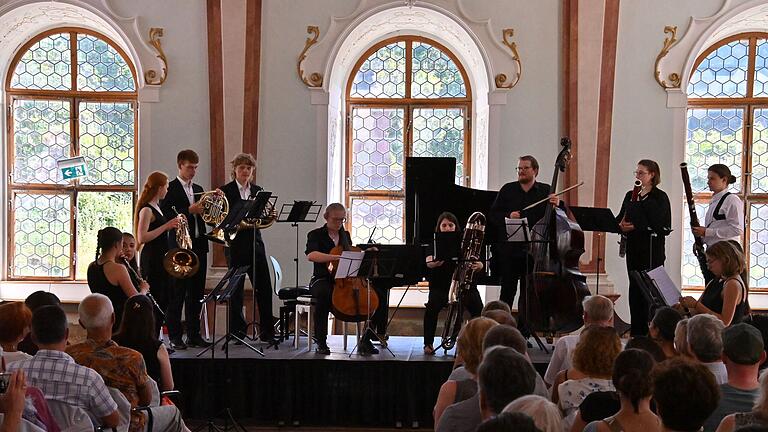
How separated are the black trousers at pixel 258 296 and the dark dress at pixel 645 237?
9.45ft

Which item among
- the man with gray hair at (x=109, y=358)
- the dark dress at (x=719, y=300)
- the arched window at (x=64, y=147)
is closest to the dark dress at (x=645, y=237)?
the dark dress at (x=719, y=300)

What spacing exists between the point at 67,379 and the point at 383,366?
10.5 feet

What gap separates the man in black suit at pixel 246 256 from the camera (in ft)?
22.2

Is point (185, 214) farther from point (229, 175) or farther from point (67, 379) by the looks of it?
point (67, 379)

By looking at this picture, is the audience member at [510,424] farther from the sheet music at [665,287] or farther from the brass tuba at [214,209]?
the brass tuba at [214,209]

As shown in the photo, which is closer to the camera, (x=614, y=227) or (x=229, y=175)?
(x=614, y=227)

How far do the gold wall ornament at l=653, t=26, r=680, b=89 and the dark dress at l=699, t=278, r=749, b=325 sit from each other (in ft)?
11.5

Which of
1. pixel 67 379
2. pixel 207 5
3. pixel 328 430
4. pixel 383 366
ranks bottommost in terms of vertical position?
pixel 328 430

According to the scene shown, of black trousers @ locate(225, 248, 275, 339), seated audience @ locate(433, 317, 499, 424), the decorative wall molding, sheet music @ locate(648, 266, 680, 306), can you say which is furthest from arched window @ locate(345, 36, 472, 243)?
seated audience @ locate(433, 317, 499, 424)

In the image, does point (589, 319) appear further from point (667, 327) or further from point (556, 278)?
point (556, 278)

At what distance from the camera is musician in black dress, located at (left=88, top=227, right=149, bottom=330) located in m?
5.43

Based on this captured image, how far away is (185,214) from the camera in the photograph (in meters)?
6.70

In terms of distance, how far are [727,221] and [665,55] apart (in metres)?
2.10

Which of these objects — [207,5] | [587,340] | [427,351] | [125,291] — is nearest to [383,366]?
[427,351]
